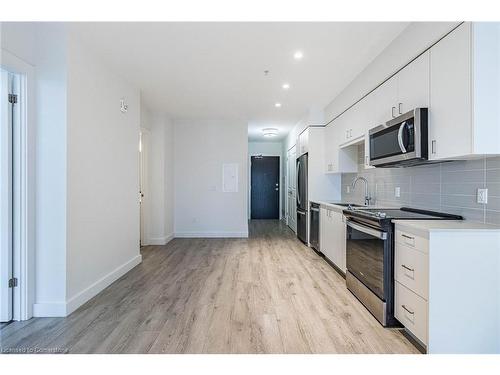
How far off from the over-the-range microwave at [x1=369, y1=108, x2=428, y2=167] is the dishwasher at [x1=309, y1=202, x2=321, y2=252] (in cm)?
198

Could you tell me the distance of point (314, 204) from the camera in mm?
4941

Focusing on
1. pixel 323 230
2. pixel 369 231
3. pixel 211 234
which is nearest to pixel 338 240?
pixel 323 230

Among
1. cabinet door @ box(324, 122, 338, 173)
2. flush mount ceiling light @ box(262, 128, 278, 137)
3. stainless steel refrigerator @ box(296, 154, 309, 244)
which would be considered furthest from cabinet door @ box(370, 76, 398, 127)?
flush mount ceiling light @ box(262, 128, 278, 137)

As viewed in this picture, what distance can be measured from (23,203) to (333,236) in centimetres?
343

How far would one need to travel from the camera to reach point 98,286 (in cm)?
313

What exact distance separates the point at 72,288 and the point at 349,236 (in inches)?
109

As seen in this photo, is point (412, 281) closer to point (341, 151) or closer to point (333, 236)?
point (333, 236)

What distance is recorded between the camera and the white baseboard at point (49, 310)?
2.56 m

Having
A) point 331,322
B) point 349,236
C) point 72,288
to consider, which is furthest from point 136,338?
point 349,236

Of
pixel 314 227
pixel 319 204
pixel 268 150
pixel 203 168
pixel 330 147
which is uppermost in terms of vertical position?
pixel 268 150

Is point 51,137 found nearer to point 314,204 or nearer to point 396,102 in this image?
point 396,102

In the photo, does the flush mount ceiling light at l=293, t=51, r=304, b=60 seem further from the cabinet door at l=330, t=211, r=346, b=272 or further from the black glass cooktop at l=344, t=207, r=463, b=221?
the cabinet door at l=330, t=211, r=346, b=272

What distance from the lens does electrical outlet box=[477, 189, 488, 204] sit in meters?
2.13

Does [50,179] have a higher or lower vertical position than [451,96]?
lower
